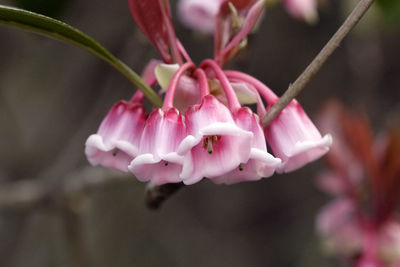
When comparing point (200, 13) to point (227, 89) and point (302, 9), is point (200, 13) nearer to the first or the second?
point (302, 9)

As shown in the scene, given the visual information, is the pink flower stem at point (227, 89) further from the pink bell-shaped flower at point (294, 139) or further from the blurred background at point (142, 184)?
the blurred background at point (142, 184)

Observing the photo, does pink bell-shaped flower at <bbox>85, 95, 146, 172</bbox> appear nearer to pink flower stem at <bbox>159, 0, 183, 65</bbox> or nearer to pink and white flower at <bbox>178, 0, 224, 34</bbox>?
pink flower stem at <bbox>159, 0, 183, 65</bbox>

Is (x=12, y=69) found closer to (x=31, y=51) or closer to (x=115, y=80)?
(x=31, y=51)

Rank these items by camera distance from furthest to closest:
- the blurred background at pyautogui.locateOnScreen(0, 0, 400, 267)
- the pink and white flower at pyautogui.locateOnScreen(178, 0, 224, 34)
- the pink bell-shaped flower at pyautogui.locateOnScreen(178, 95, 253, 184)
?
the blurred background at pyautogui.locateOnScreen(0, 0, 400, 267) → the pink and white flower at pyautogui.locateOnScreen(178, 0, 224, 34) → the pink bell-shaped flower at pyautogui.locateOnScreen(178, 95, 253, 184)

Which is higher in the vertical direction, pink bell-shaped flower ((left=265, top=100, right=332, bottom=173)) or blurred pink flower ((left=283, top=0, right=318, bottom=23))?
pink bell-shaped flower ((left=265, top=100, right=332, bottom=173))

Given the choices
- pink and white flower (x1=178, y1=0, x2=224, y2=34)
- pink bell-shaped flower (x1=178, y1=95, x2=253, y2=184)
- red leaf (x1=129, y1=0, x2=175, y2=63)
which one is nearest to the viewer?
pink bell-shaped flower (x1=178, y1=95, x2=253, y2=184)

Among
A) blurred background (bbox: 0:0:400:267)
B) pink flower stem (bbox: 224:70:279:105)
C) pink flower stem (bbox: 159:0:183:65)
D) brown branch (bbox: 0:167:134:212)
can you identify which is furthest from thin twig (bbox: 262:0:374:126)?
blurred background (bbox: 0:0:400:267)
